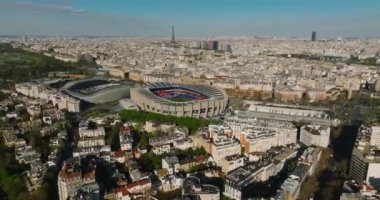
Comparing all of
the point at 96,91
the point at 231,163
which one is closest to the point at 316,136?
the point at 231,163

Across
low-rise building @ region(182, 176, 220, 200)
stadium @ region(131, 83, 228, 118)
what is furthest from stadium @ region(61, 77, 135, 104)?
low-rise building @ region(182, 176, 220, 200)

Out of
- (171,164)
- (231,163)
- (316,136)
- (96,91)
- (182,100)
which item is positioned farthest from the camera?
(96,91)

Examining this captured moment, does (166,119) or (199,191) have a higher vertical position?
(166,119)

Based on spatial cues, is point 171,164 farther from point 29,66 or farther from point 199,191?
point 29,66

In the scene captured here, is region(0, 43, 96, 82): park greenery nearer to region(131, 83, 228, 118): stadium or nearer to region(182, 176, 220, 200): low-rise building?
region(131, 83, 228, 118): stadium

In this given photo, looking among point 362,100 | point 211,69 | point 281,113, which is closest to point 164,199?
point 281,113

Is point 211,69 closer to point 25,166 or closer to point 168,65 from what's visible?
point 168,65
